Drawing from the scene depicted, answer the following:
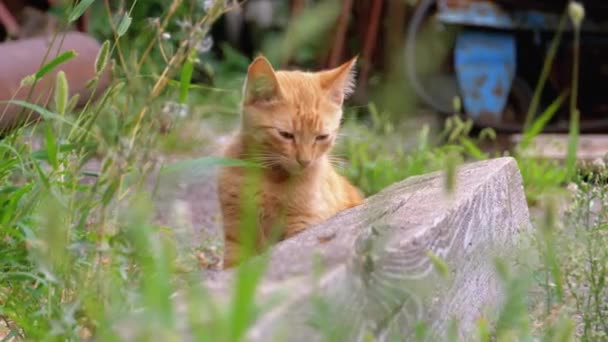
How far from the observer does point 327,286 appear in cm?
167

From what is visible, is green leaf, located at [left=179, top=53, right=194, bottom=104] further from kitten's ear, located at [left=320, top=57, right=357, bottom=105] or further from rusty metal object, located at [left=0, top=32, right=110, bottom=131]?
kitten's ear, located at [left=320, top=57, right=357, bottom=105]

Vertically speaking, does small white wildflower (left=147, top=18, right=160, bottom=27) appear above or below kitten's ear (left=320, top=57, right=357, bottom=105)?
above

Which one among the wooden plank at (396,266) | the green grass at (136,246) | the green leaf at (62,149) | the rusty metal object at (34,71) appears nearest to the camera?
the green grass at (136,246)

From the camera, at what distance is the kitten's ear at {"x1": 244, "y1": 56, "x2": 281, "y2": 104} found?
2916 millimetres

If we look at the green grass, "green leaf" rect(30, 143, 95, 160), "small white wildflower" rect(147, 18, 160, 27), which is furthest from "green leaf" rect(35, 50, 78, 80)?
"small white wildflower" rect(147, 18, 160, 27)

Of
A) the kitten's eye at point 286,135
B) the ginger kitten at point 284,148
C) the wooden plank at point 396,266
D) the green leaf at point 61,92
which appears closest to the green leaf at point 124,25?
the green leaf at point 61,92

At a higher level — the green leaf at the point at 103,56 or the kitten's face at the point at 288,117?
the green leaf at the point at 103,56

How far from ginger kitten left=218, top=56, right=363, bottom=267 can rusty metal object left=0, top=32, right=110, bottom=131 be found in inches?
18.2

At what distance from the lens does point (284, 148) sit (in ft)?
9.77

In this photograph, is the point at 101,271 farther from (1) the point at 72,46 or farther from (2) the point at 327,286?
(1) the point at 72,46

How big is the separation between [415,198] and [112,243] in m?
0.85

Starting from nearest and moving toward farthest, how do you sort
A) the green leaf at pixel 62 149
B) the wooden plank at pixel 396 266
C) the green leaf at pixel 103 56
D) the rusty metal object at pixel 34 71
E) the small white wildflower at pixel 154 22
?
the wooden plank at pixel 396 266 → the small white wildflower at pixel 154 22 → the green leaf at pixel 103 56 → the green leaf at pixel 62 149 → the rusty metal object at pixel 34 71

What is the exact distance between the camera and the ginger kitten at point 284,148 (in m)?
2.97

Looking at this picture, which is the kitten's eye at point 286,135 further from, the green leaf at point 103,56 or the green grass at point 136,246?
the green leaf at point 103,56
